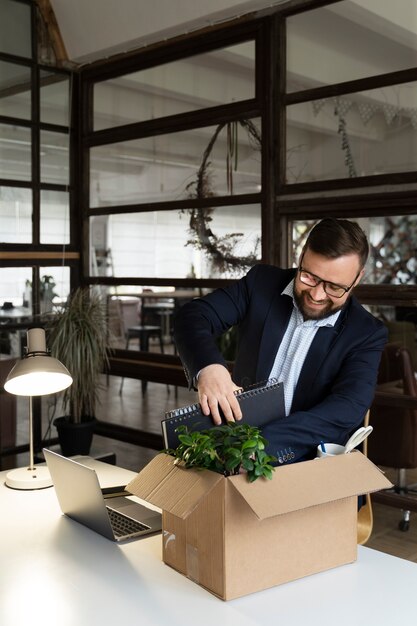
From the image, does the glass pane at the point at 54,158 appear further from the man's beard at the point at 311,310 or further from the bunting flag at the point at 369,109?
the man's beard at the point at 311,310

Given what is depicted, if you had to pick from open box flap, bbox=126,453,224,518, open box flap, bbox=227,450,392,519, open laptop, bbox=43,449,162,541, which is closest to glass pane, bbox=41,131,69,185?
open laptop, bbox=43,449,162,541

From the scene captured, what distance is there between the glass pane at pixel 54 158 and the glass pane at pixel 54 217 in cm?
10

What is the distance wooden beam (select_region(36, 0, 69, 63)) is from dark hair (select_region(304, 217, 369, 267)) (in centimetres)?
362

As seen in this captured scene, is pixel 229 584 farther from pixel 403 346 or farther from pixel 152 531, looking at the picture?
pixel 403 346

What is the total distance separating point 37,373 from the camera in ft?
7.47

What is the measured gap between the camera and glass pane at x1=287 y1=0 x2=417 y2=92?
144 inches

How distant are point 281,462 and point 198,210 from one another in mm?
2984

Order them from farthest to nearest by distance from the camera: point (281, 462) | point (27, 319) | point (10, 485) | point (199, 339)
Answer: point (27, 319)
point (10, 485)
point (199, 339)
point (281, 462)

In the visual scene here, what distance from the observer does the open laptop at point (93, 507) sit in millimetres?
1842

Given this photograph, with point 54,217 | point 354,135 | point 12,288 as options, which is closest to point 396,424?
point 354,135

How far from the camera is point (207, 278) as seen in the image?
4.62 metres

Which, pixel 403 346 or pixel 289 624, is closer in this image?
pixel 289 624

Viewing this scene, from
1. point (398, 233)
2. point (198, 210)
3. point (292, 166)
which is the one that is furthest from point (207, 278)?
point (398, 233)

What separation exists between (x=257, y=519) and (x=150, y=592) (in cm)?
29
